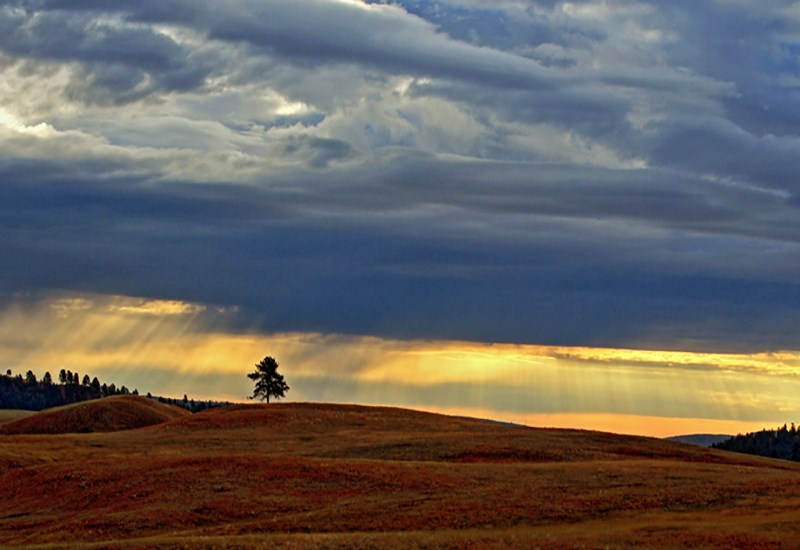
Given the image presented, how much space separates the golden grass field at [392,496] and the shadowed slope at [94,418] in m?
42.1

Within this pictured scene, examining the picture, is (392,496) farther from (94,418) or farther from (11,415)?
(11,415)

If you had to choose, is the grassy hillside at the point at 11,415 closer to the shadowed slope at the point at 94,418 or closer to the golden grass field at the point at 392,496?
the shadowed slope at the point at 94,418

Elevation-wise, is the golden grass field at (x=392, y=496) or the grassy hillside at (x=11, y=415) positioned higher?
the grassy hillside at (x=11, y=415)

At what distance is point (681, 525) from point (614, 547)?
707 centimetres

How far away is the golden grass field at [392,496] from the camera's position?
50.2 m

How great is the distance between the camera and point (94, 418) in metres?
144

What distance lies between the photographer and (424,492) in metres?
64.2

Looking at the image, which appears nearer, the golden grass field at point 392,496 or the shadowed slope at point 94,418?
the golden grass field at point 392,496

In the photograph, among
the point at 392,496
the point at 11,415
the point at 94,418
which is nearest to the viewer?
the point at 392,496

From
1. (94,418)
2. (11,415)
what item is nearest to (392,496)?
(94,418)

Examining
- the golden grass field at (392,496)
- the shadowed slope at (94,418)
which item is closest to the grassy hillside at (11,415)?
the shadowed slope at (94,418)

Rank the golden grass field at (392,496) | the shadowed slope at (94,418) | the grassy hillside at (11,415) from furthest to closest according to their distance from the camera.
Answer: the grassy hillside at (11,415)
the shadowed slope at (94,418)
the golden grass field at (392,496)

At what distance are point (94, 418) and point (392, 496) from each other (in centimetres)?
9148

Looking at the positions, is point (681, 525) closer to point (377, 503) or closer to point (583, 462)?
point (377, 503)
